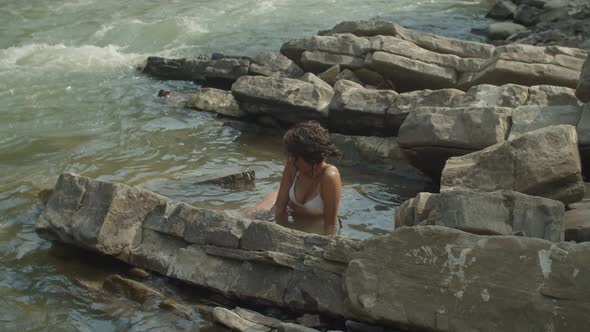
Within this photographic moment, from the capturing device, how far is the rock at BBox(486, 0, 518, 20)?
15.4 metres

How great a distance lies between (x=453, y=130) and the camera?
6.15 meters

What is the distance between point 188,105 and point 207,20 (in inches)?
225

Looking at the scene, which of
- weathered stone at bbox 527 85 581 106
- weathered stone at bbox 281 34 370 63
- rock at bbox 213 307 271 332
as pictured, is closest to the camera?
rock at bbox 213 307 271 332

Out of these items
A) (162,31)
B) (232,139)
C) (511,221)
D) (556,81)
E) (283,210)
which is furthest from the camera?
(162,31)

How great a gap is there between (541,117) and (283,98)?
10.4ft

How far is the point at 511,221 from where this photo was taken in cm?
436

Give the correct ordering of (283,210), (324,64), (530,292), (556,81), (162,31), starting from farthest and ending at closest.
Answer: (162,31), (324,64), (556,81), (283,210), (530,292)

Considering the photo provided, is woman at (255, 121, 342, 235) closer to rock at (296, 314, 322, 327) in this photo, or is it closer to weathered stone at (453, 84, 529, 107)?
rock at (296, 314, 322, 327)

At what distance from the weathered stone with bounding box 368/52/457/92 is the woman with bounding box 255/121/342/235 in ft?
10.6

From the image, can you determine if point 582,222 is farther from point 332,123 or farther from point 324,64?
point 324,64

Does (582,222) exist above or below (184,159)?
above

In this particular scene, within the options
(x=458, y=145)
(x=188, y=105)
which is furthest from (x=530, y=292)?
(x=188, y=105)

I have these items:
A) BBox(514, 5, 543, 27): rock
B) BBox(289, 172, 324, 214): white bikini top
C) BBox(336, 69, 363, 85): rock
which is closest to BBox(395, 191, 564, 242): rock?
BBox(289, 172, 324, 214): white bikini top

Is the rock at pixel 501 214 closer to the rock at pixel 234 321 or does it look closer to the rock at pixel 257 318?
the rock at pixel 257 318
